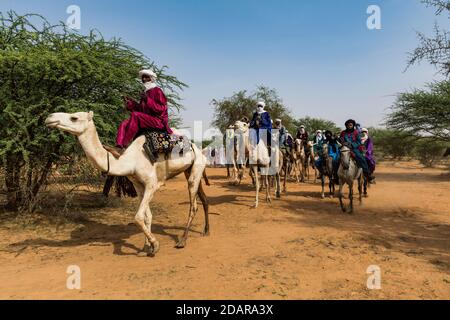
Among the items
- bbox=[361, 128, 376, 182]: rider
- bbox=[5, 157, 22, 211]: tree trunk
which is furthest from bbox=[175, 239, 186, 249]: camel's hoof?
bbox=[361, 128, 376, 182]: rider

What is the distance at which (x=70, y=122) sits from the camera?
4.84m

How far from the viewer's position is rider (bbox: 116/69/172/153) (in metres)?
5.72

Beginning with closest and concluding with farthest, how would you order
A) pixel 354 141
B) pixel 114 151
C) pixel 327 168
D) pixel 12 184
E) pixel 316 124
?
1. pixel 114 151
2. pixel 12 184
3. pixel 354 141
4. pixel 327 168
5. pixel 316 124

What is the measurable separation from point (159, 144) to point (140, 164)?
49 cm

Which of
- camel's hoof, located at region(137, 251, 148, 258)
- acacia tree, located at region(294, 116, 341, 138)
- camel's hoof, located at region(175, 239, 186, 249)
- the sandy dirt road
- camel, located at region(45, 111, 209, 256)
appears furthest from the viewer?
acacia tree, located at region(294, 116, 341, 138)

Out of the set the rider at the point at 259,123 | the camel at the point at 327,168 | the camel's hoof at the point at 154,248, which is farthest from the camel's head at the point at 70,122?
the camel at the point at 327,168

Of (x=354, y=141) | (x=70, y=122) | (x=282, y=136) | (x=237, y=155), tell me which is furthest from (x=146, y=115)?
(x=237, y=155)

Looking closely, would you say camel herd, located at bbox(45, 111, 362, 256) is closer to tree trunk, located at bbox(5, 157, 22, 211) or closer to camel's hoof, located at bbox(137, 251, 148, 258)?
camel's hoof, located at bbox(137, 251, 148, 258)

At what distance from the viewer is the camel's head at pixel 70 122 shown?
4.64 m

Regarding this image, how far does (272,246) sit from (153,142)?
2.91m

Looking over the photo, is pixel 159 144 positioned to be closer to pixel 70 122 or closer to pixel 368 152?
pixel 70 122
